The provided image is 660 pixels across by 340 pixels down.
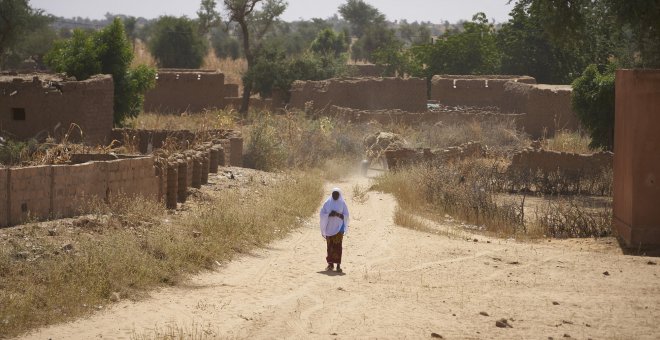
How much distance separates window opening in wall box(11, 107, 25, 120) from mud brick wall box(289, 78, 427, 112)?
538 inches

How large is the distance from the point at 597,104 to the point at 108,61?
39.1 feet

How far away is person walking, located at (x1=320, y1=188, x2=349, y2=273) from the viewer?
13.0 metres

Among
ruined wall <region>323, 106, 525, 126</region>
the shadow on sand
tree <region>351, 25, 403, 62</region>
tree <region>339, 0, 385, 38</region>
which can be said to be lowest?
the shadow on sand

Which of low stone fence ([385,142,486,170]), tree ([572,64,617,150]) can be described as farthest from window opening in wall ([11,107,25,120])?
tree ([572,64,617,150])

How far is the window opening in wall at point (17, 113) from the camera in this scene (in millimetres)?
22312

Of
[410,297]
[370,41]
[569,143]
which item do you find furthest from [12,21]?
[370,41]

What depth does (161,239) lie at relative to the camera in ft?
41.3

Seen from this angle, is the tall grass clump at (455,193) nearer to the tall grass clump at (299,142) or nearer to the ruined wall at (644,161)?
the ruined wall at (644,161)

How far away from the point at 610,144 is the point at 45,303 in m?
16.5

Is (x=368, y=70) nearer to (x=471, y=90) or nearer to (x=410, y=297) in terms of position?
(x=471, y=90)

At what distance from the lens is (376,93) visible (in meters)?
35.0

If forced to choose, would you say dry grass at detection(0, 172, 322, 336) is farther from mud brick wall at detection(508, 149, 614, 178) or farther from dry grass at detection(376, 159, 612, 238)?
mud brick wall at detection(508, 149, 614, 178)

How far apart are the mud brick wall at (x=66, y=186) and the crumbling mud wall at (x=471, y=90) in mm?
20796

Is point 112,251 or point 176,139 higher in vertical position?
point 176,139
